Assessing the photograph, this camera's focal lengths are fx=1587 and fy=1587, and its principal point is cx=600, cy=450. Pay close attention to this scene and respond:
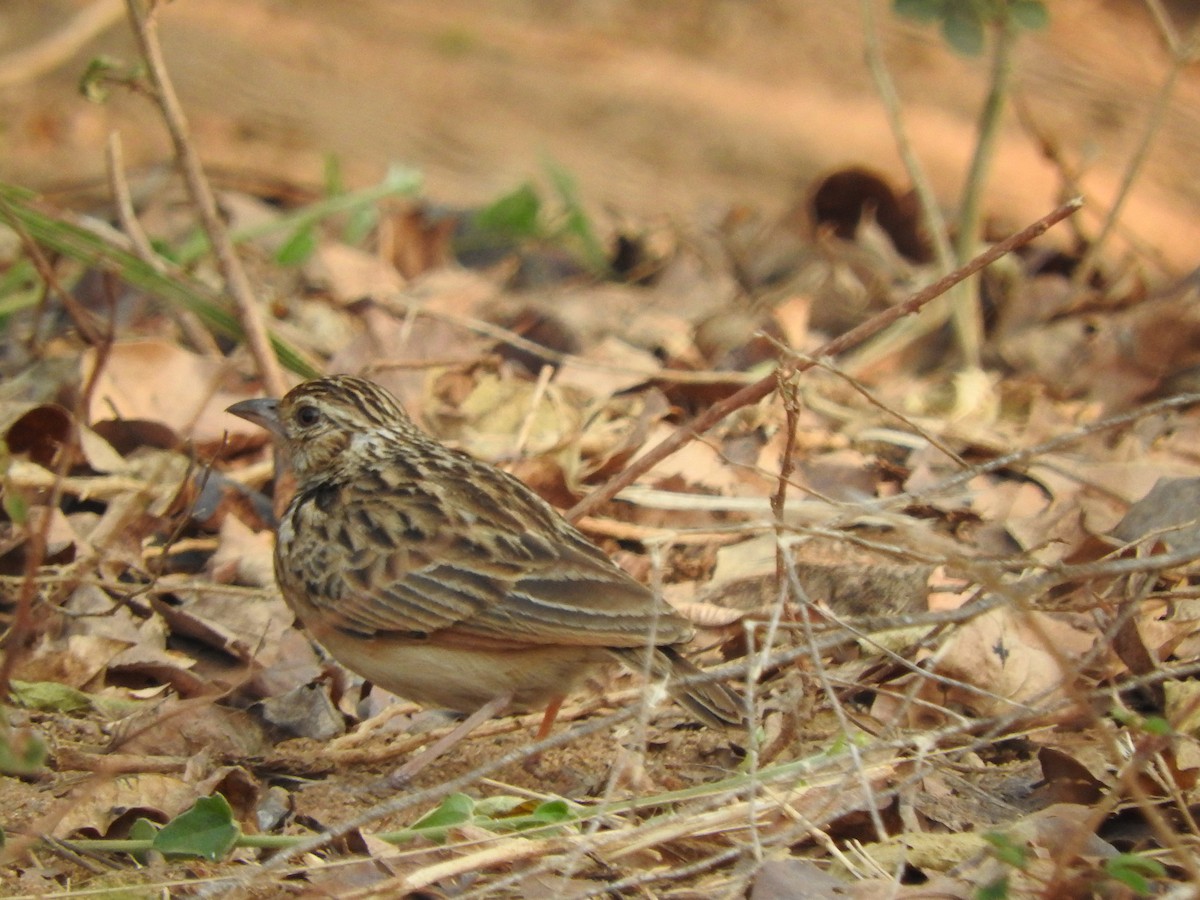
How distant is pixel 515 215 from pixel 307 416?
3878 mm

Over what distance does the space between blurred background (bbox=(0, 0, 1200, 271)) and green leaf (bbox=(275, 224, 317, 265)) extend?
2133 mm

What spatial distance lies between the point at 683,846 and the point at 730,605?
5.86 feet

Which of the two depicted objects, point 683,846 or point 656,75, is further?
point 656,75

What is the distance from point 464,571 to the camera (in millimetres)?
5254

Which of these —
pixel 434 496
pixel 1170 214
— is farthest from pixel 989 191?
pixel 434 496

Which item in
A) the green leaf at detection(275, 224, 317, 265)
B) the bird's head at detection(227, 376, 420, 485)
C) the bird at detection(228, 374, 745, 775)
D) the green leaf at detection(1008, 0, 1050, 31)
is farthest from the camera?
the green leaf at detection(275, 224, 317, 265)

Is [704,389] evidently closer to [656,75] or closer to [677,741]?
[677,741]

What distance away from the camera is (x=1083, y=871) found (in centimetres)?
392

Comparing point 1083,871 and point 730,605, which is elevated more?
point 1083,871

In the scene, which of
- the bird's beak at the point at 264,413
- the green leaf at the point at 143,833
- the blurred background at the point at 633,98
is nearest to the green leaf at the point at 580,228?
the blurred background at the point at 633,98

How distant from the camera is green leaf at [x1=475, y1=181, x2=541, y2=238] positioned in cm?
972

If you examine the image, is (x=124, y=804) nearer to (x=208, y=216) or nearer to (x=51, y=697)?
(x=51, y=697)

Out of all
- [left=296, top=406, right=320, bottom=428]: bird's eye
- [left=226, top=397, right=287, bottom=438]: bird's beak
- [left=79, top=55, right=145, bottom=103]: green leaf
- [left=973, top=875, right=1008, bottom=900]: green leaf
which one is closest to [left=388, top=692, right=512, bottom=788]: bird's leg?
[left=296, top=406, right=320, bottom=428]: bird's eye

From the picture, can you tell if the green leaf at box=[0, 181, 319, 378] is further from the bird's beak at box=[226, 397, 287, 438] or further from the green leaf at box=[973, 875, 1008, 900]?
the green leaf at box=[973, 875, 1008, 900]
